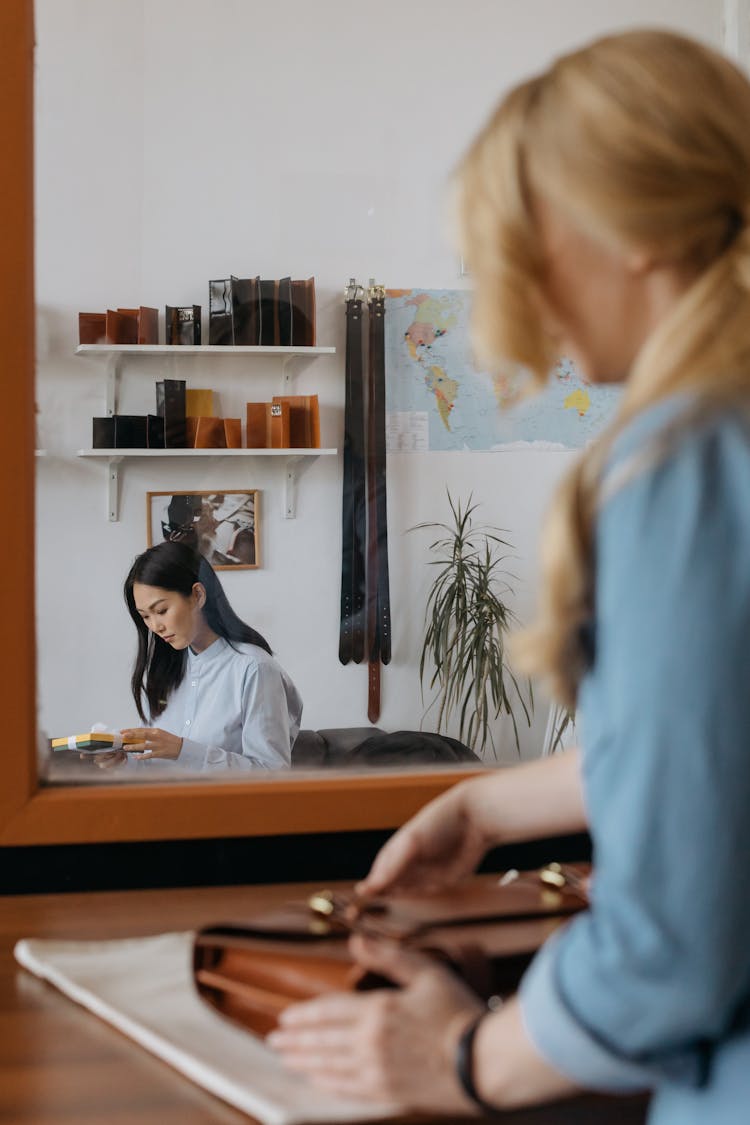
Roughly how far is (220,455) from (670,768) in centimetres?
105

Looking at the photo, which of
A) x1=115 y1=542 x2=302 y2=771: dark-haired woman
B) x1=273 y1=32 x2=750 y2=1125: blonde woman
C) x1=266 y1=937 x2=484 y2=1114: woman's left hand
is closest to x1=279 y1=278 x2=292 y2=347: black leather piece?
x1=115 y1=542 x2=302 y2=771: dark-haired woman

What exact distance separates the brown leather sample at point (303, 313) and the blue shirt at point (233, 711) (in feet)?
1.36

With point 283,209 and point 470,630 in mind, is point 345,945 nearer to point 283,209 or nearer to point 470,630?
point 470,630

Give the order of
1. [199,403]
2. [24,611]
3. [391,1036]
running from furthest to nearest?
1. [199,403]
2. [24,611]
3. [391,1036]

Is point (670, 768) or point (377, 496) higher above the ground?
point (377, 496)

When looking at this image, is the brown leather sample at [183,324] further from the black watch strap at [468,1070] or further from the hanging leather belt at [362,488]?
the black watch strap at [468,1070]

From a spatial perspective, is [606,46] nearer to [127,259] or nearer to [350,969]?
[350,969]

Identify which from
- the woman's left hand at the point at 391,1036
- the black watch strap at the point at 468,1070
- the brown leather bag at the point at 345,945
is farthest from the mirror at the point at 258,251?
the black watch strap at the point at 468,1070

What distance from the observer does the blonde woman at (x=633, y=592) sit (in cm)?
55

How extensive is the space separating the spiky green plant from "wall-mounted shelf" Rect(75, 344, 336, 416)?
27 cm

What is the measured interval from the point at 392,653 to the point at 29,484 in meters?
0.57

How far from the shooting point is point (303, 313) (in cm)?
157

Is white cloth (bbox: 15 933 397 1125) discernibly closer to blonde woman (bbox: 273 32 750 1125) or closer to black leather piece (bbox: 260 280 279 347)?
blonde woman (bbox: 273 32 750 1125)

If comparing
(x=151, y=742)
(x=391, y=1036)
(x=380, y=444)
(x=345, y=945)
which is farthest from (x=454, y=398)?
(x=391, y=1036)
